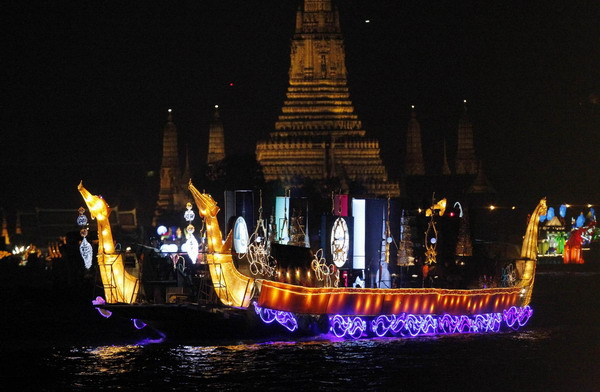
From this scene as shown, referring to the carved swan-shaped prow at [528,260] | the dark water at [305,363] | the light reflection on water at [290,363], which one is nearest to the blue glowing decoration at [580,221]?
the carved swan-shaped prow at [528,260]

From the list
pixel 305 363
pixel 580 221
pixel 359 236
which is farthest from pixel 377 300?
pixel 580 221

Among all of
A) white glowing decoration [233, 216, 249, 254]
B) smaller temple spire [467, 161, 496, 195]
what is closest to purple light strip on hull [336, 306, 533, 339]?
white glowing decoration [233, 216, 249, 254]

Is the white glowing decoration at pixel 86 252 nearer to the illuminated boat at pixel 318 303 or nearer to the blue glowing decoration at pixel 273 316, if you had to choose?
the illuminated boat at pixel 318 303

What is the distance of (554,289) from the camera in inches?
2509

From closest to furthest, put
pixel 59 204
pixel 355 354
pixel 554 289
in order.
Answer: pixel 355 354
pixel 554 289
pixel 59 204

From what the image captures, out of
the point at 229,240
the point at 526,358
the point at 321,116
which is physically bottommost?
the point at 526,358

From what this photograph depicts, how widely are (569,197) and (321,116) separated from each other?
14171mm

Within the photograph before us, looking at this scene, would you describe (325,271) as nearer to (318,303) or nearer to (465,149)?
(318,303)

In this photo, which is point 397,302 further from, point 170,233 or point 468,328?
point 170,233

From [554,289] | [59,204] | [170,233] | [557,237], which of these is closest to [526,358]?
[554,289]

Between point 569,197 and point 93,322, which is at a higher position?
point 569,197

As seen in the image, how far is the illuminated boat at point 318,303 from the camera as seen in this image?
36.2m

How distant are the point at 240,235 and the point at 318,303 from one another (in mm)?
5262

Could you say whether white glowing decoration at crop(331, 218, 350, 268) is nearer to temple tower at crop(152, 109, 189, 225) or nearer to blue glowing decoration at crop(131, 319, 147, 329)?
blue glowing decoration at crop(131, 319, 147, 329)
